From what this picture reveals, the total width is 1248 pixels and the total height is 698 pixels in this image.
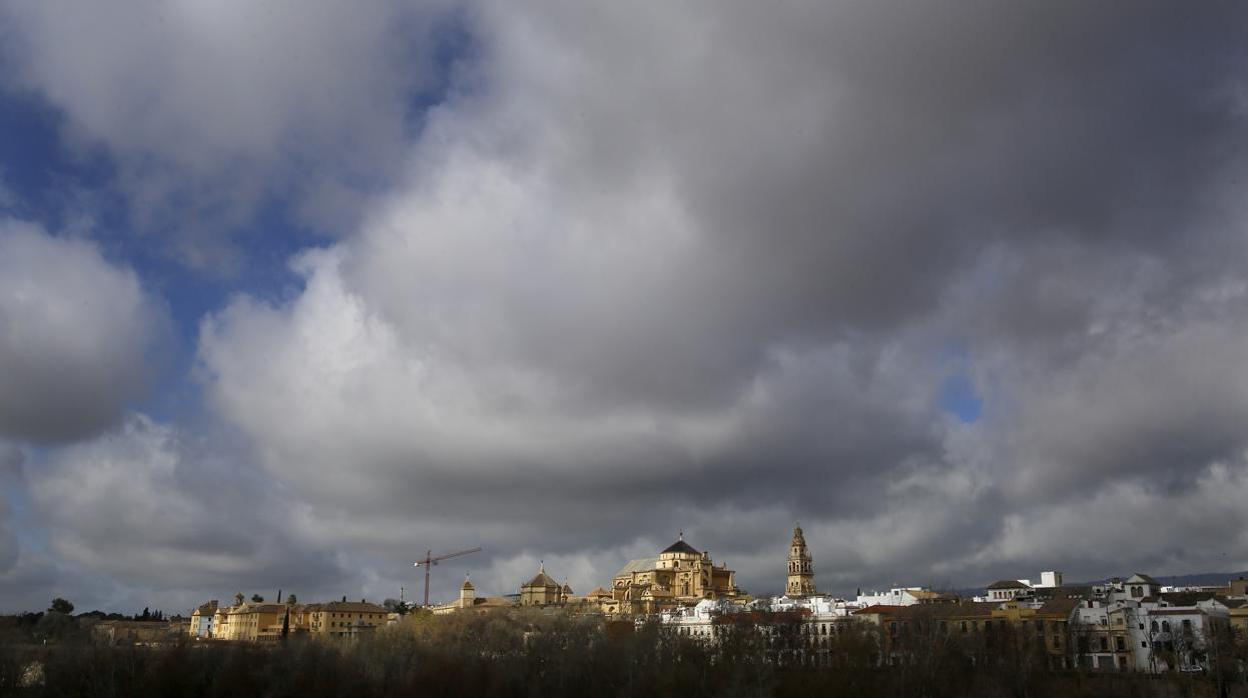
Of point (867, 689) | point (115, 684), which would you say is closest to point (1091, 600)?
point (867, 689)

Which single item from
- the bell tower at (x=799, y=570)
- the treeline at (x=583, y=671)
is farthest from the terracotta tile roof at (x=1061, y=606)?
the bell tower at (x=799, y=570)

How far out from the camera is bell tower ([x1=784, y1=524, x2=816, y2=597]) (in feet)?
598

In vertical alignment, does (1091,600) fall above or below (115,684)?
above

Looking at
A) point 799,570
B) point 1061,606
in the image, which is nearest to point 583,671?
point 1061,606

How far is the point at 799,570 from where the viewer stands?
184375mm

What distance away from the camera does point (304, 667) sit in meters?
102

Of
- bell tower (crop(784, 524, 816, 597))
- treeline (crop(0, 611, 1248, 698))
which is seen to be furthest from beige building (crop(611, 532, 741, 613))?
treeline (crop(0, 611, 1248, 698))

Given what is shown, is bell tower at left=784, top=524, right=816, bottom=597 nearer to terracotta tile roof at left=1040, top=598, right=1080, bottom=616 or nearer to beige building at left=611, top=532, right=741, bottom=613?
beige building at left=611, top=532, right=741, bottom=613

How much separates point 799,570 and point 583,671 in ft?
305

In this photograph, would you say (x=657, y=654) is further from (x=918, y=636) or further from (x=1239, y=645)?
(x=1239, y=645)

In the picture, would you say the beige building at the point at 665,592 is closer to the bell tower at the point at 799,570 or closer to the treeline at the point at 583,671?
the bell tower at the point at 799,570

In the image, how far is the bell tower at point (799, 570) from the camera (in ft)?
598

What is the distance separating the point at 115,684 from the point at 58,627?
85333 mm

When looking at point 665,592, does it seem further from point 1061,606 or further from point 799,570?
point 1061,606
